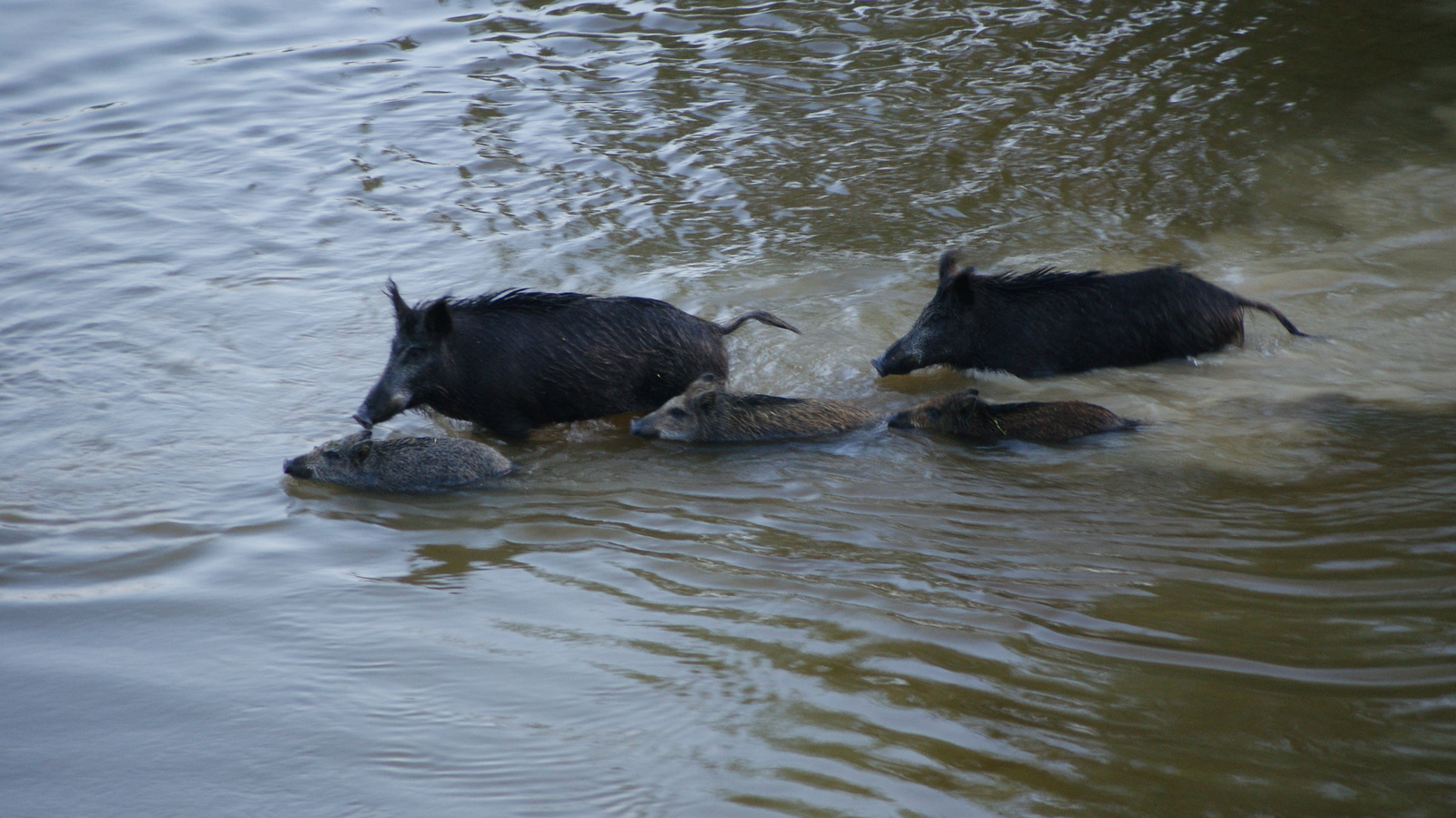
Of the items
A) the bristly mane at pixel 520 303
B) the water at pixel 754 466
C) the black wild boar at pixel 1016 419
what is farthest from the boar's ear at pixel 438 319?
the black wild boar at pixel 1016 419

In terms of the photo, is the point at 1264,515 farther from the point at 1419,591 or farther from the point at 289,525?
the point at 289,525

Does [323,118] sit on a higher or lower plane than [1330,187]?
higher

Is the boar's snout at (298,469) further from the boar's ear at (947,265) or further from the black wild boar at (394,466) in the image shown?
the boar's ear at (947,265)

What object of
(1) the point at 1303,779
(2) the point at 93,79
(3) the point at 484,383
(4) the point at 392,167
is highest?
(2) the point at 93,79

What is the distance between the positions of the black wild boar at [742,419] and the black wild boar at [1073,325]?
1.00m

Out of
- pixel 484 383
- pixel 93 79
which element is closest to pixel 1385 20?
pixel 484 383

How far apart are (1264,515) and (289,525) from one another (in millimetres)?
4331

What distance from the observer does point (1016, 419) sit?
20.0ft

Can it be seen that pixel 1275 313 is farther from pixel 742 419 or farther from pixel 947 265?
pixel 742 419

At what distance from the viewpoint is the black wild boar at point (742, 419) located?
6.27 m

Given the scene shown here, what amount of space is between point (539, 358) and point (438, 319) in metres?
0.61

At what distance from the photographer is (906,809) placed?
3.07m

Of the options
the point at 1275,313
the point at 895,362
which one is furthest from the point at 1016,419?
the point at 1275,313

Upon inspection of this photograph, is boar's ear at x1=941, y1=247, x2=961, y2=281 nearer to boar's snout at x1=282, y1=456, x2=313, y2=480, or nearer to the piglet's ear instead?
the piglet's ear
